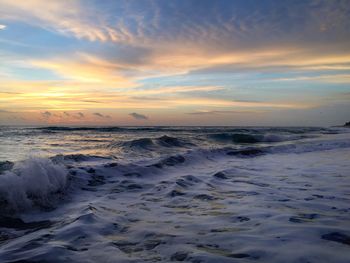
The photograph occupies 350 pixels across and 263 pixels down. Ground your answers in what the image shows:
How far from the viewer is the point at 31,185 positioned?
5.12 metres

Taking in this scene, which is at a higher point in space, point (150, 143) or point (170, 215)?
point (150, 143)

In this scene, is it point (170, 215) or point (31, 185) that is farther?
point (31, 185)

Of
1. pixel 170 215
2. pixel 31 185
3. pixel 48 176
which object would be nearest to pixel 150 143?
pixel 48 176

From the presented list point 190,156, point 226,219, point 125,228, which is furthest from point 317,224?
point 190,156

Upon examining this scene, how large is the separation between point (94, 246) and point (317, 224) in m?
2.35

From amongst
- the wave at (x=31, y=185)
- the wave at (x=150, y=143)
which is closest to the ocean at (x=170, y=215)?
the wave at (x=31, y=185)

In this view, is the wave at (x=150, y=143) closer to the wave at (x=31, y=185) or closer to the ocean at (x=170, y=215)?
the ocean at (x=170, y=215)

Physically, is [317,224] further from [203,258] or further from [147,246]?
[147,246]

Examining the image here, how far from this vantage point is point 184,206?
462 cm

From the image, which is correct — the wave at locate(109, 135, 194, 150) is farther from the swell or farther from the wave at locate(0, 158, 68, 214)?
the wave at locate(0, 158, 68, 214)

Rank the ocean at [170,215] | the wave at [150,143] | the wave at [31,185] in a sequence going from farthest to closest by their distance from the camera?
the wave at [150,143] < the wave at [31,185] < the ocean at [170,215]

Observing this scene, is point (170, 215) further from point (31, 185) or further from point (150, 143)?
point (150, 143)

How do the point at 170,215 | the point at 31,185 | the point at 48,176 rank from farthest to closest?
the point at 48,176
the point at 31,185
the point at 170,215

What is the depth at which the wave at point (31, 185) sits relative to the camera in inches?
181
